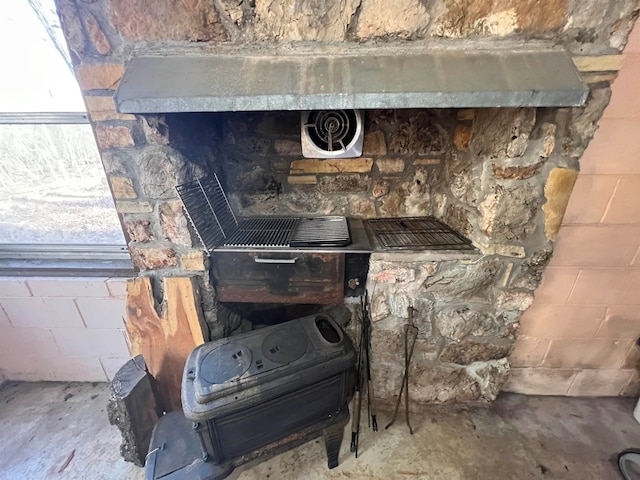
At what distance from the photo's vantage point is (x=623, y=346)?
1.34 m

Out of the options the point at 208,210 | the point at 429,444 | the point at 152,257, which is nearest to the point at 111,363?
the point at 152,257

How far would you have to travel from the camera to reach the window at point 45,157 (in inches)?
45.2

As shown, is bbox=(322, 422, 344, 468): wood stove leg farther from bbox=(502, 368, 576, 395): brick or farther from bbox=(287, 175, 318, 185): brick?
bbox=(287, 175, 318, 185): brick

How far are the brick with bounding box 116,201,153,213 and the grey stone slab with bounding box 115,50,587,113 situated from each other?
40cm

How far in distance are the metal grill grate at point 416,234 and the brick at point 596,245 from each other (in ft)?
1.24

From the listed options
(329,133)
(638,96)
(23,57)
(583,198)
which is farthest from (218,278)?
(638,96)

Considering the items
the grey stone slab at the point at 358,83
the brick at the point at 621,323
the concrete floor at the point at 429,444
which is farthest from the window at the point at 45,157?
the brick at the point at 621,323

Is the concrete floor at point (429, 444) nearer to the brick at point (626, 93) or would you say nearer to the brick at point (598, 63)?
the brick at point (626, 93)

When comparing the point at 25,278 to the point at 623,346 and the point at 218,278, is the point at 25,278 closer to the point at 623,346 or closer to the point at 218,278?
the point at 218,278

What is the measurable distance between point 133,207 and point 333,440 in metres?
1.23

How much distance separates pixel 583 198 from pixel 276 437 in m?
1.50

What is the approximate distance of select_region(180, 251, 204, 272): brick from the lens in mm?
1143

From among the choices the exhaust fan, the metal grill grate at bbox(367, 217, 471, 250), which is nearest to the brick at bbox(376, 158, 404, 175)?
the exhaust fan

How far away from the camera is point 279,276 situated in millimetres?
1177
